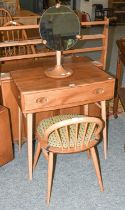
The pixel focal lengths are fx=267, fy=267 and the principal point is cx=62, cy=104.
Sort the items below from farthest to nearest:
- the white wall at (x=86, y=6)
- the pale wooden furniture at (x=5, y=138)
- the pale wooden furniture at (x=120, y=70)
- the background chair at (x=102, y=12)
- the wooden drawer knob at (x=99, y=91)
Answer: the background chair at (x=102, y=12)
the white wall at (x=86, y=6)
the pale wooden furniture at (x=120, y=70)
the pale wooden furniture at (x=5, y=138)
the wooden drawer knob at (x=99, y=91)

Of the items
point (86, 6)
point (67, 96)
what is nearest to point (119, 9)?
point (86, 6)

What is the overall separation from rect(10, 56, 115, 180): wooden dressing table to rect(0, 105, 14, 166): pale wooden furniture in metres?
0.19

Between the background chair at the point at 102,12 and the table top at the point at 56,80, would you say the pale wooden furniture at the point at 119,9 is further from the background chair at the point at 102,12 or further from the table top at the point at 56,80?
the table top at the point at 56,80

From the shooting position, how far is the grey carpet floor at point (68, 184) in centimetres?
158

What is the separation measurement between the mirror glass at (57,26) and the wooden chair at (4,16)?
178cm

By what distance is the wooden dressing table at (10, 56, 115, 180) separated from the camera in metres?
1.49

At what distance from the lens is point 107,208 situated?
155cm

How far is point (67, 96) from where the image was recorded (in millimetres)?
1555

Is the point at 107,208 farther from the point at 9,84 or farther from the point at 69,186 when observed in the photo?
the point at 9,84

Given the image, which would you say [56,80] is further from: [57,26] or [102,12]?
[102,12]

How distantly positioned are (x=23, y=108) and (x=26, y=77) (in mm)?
258

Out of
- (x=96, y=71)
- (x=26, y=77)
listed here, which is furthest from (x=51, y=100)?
(x=96, y=71)

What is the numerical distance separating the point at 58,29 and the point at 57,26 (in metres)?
0.02

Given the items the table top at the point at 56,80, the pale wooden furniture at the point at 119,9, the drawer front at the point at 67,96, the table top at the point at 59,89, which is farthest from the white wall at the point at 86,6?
the drawer front at the point at 67,96
